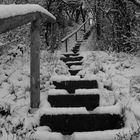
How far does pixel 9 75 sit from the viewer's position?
21.1 ft

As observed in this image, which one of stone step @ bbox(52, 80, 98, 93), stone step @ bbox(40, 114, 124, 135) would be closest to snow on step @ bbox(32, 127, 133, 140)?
stone step @ bbox(40, 114, 124, 135)

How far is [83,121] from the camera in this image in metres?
4.17

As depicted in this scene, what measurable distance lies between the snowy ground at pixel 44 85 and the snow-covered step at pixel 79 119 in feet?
0.55

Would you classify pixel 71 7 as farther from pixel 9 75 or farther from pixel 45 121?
pixel 45 121

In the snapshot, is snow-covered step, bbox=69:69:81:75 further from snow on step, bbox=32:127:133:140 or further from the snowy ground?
snow on step, bbox=32:127:133:140

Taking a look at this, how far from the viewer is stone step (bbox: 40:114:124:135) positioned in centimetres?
415

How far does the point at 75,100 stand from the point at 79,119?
29.7 inches

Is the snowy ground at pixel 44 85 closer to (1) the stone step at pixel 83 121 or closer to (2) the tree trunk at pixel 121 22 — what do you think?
(1) the stone step at pixel 83 121

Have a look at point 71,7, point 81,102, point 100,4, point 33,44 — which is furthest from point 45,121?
point 71,7

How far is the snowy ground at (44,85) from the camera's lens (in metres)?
4.00

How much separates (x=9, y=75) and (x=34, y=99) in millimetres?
2129

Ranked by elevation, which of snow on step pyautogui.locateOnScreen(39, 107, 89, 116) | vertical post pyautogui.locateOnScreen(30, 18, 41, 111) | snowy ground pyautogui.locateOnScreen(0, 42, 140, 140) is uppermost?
vertical post pyautogui.locateOnScreen(30, 18, 41, 111)

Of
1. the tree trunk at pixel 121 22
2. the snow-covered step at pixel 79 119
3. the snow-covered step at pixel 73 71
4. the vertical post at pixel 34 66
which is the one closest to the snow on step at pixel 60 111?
the snow-covered step at pixel 79 119

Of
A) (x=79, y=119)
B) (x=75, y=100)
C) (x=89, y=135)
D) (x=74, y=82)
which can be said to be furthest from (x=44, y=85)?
(x=89, y=135)
